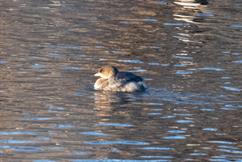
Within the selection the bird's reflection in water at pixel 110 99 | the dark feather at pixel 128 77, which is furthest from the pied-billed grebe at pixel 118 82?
the bird's reflection in water at pixel 110 99

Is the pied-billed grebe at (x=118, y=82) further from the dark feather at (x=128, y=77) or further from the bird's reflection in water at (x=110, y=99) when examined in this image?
the bird's reflection in water at (x=110, y=99)

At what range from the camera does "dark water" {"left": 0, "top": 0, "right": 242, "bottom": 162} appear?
12.0 m

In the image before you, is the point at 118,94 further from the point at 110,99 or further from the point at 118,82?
the point at 110,99

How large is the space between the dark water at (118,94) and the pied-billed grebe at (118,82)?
0.15 m

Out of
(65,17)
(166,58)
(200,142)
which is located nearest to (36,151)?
(200,142)

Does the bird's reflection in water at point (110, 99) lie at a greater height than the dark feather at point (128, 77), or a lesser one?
lesser

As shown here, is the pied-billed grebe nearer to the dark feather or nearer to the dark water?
the dark feather

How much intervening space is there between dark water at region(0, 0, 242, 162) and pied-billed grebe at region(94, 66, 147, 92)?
15 centimetres

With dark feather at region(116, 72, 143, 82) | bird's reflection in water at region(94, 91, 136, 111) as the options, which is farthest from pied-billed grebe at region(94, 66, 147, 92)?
bird's reflection in water at region(94, 91, 136, 111)

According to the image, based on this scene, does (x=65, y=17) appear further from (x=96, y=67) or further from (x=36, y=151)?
(x=36, y=151)

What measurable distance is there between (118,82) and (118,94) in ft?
0.66

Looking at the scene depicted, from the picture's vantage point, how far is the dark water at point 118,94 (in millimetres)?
12039

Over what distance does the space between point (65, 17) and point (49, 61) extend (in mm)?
6215

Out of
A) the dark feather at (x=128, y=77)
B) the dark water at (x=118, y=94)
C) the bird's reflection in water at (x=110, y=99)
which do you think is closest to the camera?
the dark water at (x=118, y=94)
